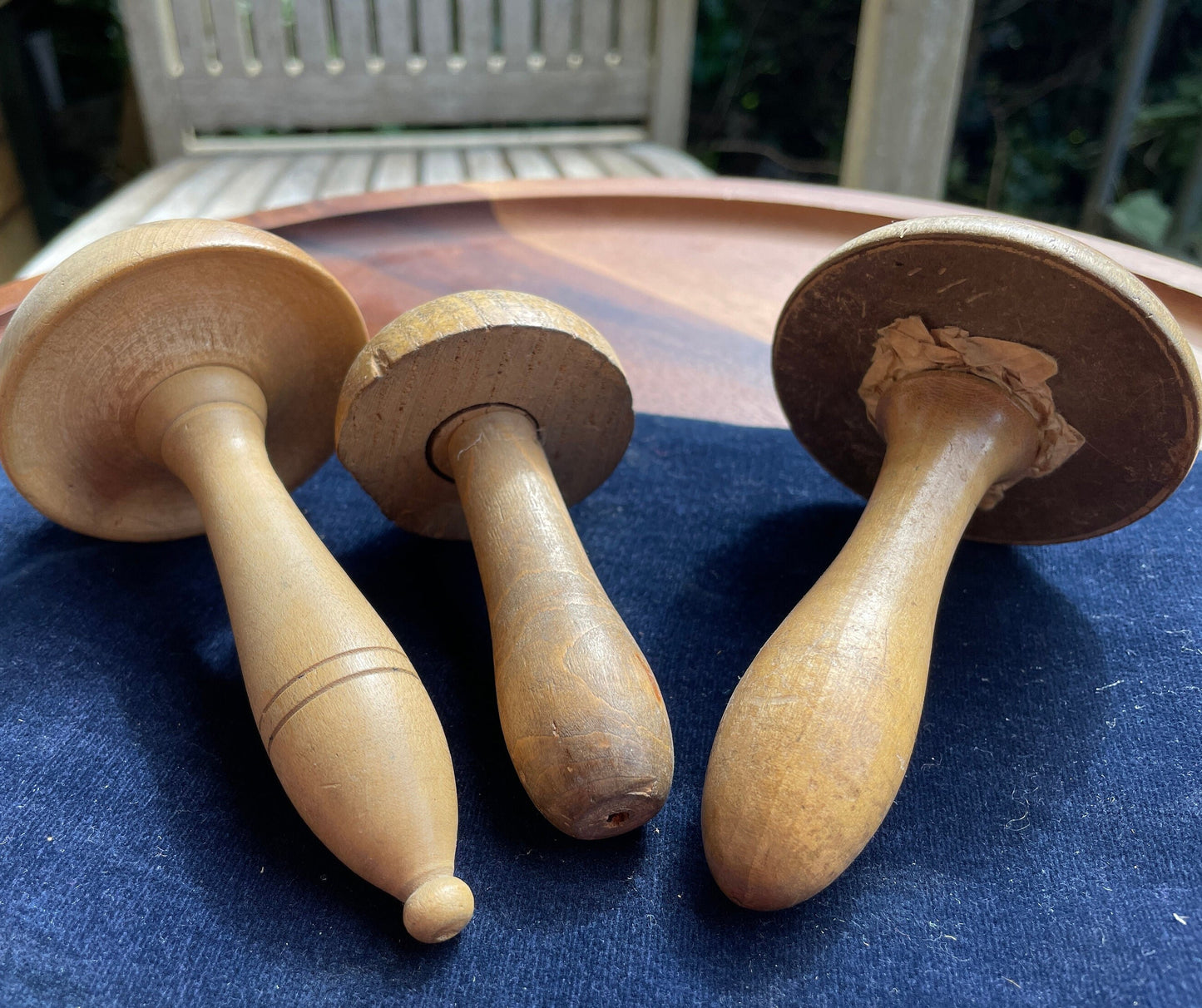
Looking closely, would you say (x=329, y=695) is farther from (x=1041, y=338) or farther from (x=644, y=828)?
(x=1041, y=338)

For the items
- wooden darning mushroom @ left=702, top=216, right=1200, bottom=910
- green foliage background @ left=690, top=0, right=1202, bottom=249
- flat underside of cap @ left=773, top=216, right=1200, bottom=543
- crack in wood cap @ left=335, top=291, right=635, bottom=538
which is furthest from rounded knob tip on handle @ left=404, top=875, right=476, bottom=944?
green foliage background @ left=690, top=0, right=1202, bottom=249

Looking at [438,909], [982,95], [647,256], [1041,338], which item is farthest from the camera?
[982,95]

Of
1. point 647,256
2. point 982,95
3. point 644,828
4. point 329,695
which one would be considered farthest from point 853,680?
point 982,95

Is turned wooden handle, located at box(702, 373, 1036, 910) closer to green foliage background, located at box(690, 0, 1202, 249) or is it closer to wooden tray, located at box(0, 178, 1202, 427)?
wooden tray, located at box(0, 178, 1202, 427)

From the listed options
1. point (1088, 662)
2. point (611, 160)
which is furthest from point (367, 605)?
point (611, 160)

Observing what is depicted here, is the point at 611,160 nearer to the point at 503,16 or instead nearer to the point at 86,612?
the point at 503,16

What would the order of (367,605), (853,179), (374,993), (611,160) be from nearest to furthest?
(374,993) < (367,605) < (853,179) < (611,160)
